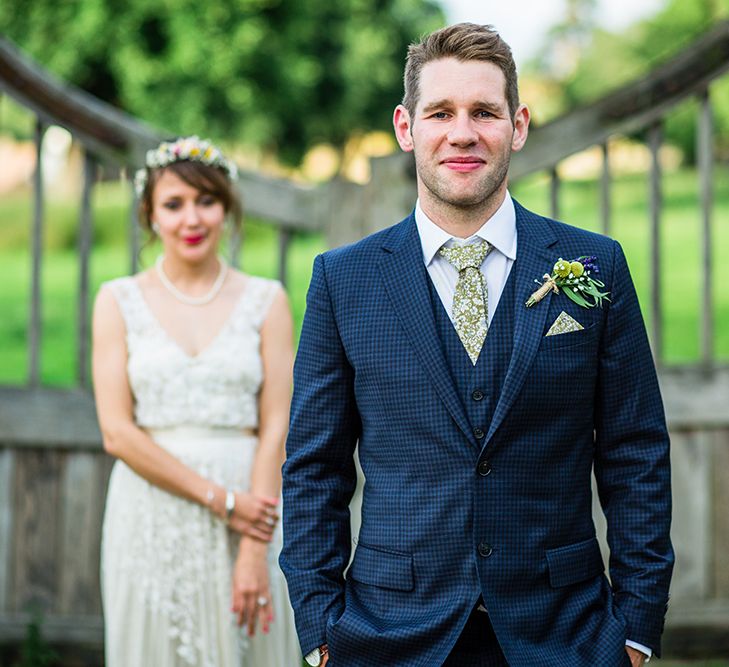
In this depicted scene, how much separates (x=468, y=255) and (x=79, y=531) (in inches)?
110

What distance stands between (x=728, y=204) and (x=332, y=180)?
720 inches

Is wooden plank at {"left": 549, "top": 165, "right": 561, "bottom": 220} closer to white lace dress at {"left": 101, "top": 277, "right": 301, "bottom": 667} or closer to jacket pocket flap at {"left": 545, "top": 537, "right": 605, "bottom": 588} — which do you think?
white lace dress at {"left": 101, "top": 277, "right": 301, "bottom": 667}

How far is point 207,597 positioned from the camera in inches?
142

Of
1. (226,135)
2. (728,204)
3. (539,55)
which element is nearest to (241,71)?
(226,135)

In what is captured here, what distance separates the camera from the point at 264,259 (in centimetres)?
1869

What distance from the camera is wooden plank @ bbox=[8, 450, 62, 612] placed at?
4.63m

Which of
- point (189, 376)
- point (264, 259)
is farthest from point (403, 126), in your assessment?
point (264, 259)

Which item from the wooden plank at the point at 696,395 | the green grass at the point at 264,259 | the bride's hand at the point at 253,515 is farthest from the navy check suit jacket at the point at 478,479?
the green grass at the point at 264,259

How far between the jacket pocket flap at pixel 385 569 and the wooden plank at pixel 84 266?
248cm

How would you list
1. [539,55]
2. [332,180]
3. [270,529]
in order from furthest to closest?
[539,55]
[332,180]
[270,529]

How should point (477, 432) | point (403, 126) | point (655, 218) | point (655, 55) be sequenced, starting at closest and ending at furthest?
point (477, 432) → point (403, 126) → point (655, 218) → point (655, 55)

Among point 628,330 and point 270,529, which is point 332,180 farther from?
point 628,330

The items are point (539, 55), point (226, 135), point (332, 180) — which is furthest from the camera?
point (539, 55)

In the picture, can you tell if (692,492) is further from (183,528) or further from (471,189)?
A: (471,189)
